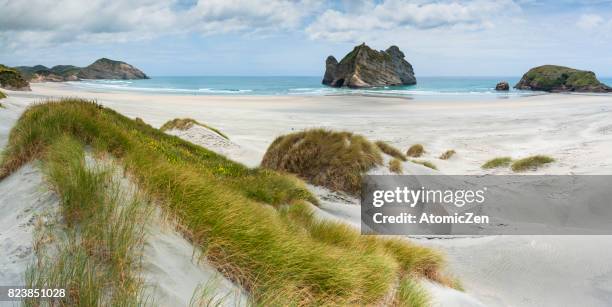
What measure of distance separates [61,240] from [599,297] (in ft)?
27.8

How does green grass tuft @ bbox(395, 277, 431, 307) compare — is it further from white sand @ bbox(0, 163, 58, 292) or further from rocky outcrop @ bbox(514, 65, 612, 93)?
rocky outcrop @ bbox(514, 65, 612, 93)

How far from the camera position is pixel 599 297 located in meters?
7.51

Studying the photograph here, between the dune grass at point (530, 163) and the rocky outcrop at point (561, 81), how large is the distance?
95084 mm

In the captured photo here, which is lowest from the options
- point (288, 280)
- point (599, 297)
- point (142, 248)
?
point (599, 297)

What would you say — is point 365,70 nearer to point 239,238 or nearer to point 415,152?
point 415,152

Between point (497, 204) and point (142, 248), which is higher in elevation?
point (142, 248)

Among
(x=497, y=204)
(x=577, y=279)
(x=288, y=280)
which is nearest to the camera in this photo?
(x=288, y=280)

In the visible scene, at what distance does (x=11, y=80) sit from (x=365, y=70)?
87971 mm

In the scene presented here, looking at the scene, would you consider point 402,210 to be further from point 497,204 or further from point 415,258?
point 415,258

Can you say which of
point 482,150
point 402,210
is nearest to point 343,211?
point 402,210

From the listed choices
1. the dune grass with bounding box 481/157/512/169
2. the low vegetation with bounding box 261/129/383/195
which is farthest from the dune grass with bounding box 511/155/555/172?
the low vegetation with bounding box 261/129/383/195

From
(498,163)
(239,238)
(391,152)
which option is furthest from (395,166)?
(239,238)

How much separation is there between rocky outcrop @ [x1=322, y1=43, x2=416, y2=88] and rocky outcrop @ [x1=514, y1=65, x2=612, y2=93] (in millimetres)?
36844

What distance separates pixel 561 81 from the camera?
107 meters
